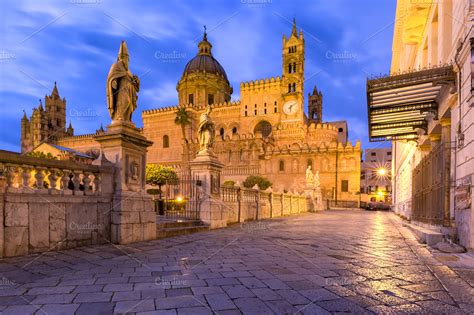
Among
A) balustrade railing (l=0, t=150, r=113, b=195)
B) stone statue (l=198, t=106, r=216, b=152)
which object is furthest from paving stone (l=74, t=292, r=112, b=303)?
stone statue (l=198, t=106, r=216, b=152)

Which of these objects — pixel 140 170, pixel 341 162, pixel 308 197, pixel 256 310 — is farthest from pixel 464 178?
pixel 341 162

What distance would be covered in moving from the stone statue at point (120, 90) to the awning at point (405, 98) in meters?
6.81

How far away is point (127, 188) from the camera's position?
7.16 meters

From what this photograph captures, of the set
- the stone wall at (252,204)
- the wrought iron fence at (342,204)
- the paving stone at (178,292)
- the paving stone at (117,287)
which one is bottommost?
the wrought iron fence at (342,204)

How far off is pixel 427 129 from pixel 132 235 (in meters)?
10.6

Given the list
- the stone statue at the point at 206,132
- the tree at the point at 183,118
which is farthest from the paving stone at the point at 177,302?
the tree at the point at 183,118

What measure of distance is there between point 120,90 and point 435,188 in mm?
8982

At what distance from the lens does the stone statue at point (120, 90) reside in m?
7.21

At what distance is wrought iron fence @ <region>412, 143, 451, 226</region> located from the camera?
7480 mm

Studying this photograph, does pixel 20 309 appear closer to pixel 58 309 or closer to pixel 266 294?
pixel 58 309

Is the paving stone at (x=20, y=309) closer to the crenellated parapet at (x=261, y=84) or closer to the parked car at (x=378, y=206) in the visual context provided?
the parked car at (x=378, y=206)

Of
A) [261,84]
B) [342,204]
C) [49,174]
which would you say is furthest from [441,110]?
[261,84]

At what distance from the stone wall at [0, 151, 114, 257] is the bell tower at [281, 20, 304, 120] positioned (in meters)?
50.8

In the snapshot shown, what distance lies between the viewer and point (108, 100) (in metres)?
7.32
